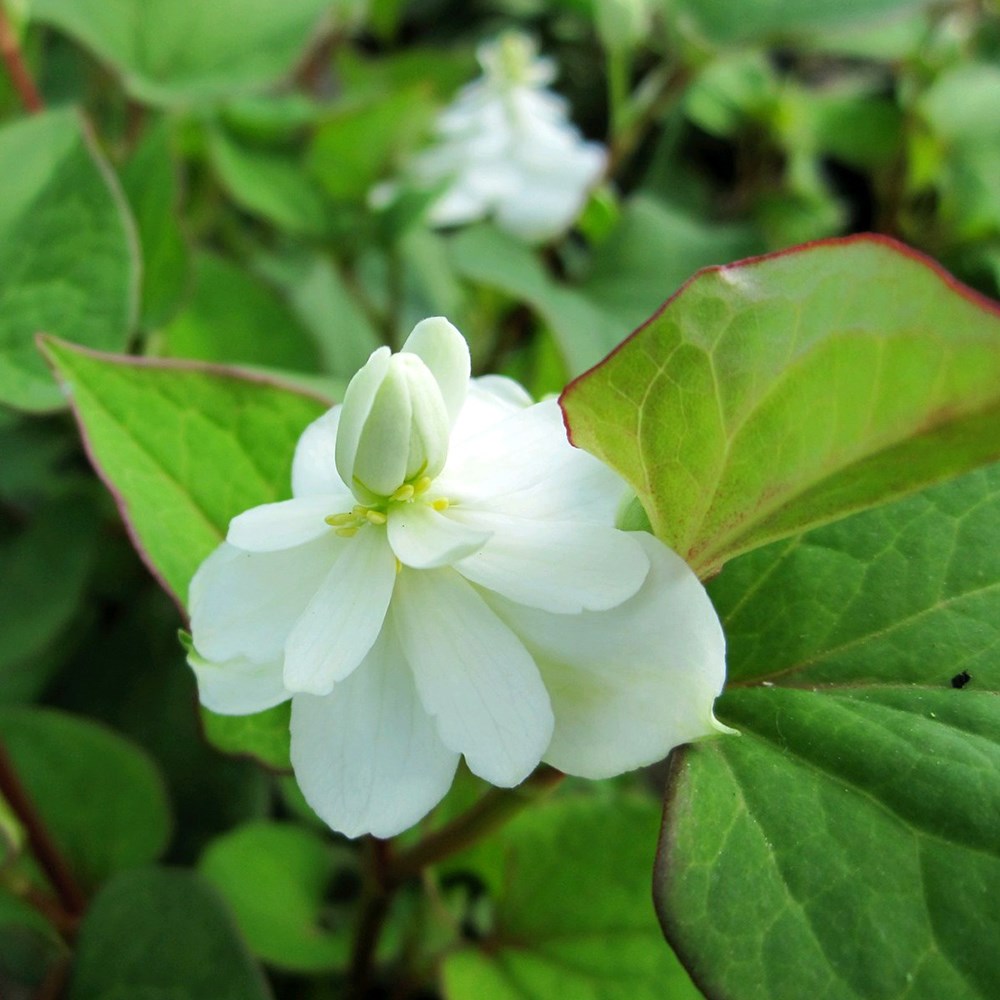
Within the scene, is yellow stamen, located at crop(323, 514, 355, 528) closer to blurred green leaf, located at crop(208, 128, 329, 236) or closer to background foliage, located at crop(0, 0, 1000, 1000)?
background foliage, located at crop(0, 0, 1000, 1000)

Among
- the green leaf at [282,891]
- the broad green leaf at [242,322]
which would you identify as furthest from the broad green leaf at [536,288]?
the green leaf at [282,891]

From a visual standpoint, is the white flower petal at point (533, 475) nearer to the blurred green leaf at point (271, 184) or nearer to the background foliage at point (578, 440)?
the background foliage at point (578, 440)

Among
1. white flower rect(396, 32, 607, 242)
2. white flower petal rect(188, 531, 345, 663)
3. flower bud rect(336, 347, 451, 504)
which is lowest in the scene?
white flower rect(396, 32, 607, 242)

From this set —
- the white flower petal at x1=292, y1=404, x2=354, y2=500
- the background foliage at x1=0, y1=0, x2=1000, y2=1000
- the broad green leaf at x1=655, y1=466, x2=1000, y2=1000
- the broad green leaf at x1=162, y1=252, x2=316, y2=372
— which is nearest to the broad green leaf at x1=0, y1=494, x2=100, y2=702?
the background foliage at x1=0, y1=0, x2=1000, y2=1000

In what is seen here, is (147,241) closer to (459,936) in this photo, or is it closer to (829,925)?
(459,936)

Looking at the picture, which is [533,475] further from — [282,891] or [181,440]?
[282,891]

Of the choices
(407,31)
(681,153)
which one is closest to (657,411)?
(681,153)

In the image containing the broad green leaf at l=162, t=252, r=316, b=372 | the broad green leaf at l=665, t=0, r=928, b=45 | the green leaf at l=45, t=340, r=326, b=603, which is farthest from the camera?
the broad green leaf at l=665, t=0, r=928, b=45
